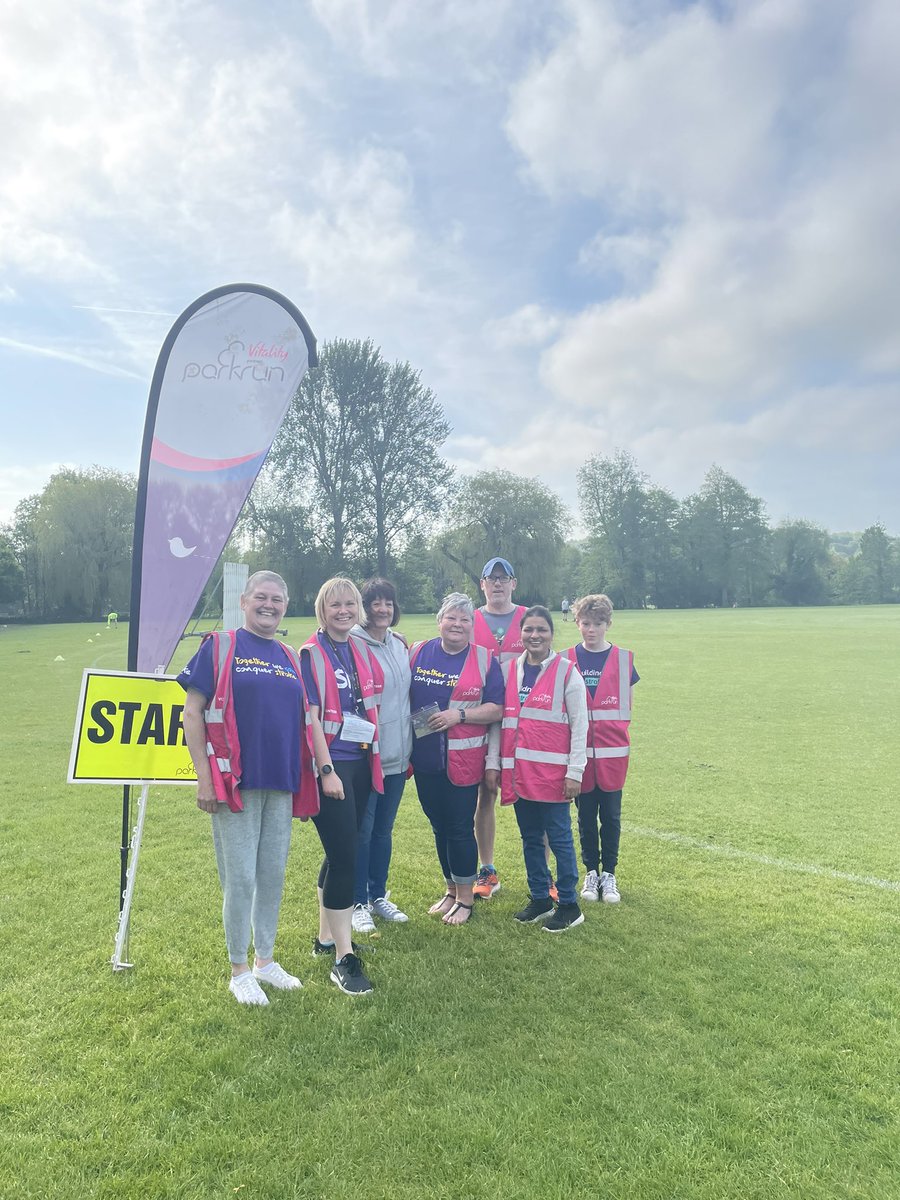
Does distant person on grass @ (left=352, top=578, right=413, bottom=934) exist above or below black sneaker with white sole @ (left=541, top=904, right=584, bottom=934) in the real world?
above

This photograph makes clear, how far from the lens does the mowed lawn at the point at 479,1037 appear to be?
2.52m

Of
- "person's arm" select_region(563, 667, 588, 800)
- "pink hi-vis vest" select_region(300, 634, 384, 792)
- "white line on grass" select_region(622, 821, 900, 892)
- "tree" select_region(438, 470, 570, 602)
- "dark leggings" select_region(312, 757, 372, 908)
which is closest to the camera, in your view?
"dark leggings" select_region(312, 757, 372, 908)

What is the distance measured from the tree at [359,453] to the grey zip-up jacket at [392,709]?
4963 cm

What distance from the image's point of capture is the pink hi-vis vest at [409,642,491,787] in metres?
4.39

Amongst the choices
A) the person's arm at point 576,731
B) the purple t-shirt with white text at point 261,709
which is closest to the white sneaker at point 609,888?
the person's arm at point 576,731

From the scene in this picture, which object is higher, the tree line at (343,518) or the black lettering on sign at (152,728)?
the tree line at (343,518)

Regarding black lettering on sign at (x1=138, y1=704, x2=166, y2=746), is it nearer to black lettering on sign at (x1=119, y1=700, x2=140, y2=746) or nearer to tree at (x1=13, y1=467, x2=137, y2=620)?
black lettering on sign at (x1=119, y1=700, x2=140, y2=746)

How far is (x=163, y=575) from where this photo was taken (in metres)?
4.13

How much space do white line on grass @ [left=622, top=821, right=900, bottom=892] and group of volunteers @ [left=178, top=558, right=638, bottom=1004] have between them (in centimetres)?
152

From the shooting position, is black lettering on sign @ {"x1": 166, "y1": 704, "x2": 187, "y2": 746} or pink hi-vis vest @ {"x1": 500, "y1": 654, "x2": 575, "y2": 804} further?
pink hi-vis vest @ {"x1": 500, "y1": 654, "x2": 575, "y2": 804}

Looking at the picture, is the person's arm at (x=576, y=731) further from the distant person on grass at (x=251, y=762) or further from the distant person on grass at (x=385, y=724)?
the distant person on grass at (x=251, y=762)

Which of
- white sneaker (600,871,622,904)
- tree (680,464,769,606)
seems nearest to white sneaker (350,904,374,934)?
white sneaker (600,871,622,904)

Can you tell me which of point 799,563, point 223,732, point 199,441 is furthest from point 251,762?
point 799,563

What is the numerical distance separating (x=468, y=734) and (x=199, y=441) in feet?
7.75
